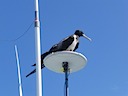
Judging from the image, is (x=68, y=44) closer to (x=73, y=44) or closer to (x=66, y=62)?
(x=73, y=44)

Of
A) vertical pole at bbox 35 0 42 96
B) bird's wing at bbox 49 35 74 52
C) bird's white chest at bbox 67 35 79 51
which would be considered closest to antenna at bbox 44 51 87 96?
vertical pole at bbox 35 0 42 96

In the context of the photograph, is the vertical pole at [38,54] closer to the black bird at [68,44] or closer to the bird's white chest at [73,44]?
the black bird at [68,44]

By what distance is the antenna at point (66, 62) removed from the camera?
10447mm

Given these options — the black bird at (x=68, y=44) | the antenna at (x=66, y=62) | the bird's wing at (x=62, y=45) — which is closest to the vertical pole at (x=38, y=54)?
the antenna at (x=66, y=62)

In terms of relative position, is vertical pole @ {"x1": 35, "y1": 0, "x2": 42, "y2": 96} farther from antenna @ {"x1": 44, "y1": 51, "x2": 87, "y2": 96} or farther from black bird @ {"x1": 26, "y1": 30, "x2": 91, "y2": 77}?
black bird @ {"x1": 26, "y1": 30, "x2": 91, "y2": 77}

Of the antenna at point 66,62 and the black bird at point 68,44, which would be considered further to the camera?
the black bird at point 68,44

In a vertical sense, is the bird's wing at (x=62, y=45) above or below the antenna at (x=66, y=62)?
above

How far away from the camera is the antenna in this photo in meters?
10.4

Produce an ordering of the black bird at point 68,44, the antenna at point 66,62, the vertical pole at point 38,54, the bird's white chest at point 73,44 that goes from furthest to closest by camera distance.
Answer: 1. the bird's white chest at point 73,44
2. the black bird at point 68,44
3. the antenna at point 66,62
4. the vertical pole at point 38,54

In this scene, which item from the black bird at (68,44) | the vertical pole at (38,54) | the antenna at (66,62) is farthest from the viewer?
the black bird at (68,44)

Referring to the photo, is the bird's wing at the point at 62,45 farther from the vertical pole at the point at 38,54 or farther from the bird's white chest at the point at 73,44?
the vertical pole at the point at 38,54

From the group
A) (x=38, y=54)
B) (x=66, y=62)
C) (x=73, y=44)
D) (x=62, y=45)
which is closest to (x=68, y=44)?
(x=62, y=45)

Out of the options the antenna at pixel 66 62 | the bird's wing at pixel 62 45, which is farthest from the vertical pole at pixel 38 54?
the bird's wing at pixel 62 45

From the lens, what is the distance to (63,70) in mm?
10836
